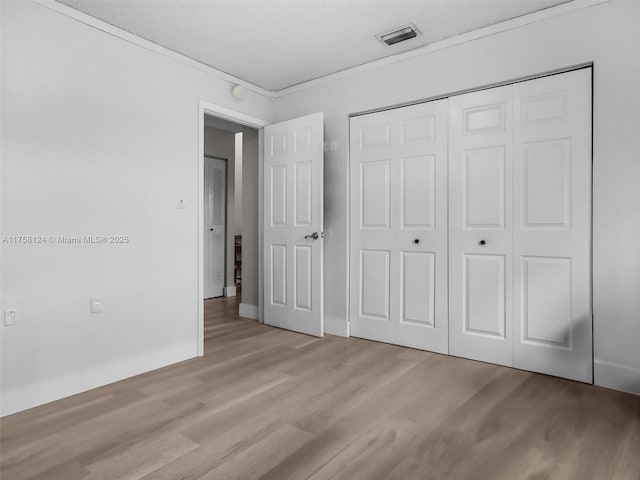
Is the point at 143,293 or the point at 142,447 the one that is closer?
the point at 142,447

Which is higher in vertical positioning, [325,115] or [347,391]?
[325,115]

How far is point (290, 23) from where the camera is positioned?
2.85 meters

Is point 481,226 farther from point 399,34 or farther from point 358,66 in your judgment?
point 358,66

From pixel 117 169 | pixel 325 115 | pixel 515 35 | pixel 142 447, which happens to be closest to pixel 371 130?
pixel 325 115

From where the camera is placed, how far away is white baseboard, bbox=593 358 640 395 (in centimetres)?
243

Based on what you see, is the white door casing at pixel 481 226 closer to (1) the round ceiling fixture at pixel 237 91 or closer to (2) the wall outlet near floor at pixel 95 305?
(1) the round ceiling fixture at pixel 237 91

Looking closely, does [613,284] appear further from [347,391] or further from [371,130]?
[371,130]

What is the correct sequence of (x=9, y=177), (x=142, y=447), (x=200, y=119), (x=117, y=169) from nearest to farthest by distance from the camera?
1. (x=142, y=447)
2. (x=9, y=177)
3. (x=117, y=169)
4. (x=200, y=119)

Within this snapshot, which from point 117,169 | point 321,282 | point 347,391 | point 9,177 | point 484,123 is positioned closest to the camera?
point 9,177

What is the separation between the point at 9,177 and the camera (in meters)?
2.30

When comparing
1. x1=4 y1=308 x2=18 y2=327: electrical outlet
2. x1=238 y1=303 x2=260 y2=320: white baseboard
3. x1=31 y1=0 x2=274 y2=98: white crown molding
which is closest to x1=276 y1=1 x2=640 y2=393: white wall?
x1=31 y1=0 x2=274 y2=98: white crown molding

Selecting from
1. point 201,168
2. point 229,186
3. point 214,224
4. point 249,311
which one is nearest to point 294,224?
point 201,168

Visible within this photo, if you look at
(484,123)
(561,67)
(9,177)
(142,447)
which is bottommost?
(142,447)

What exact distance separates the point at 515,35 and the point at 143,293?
11.1ft
